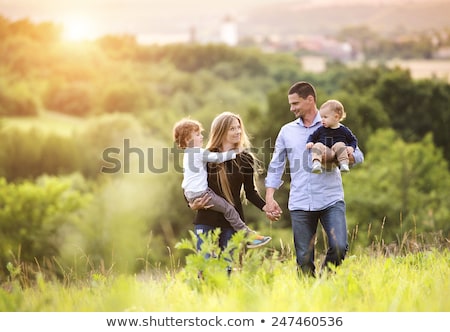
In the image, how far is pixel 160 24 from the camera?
171 feet

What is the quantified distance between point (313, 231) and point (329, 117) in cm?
86

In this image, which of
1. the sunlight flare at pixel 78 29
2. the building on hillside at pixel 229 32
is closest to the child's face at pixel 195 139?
the sunlight flare at pixel 78 29

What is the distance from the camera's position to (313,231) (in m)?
5.52

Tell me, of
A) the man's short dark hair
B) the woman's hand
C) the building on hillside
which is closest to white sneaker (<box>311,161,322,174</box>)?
the man's short dark hair

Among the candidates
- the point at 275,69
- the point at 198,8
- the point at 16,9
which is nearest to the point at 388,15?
the point at 275,69

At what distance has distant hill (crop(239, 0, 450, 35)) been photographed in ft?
140

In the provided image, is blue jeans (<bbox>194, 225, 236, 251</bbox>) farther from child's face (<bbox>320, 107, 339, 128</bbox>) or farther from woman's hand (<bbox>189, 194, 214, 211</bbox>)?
child's face (<bbox>320, 107, 339, 128</bbox>)

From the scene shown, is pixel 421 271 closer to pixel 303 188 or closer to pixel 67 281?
pixel 303 188

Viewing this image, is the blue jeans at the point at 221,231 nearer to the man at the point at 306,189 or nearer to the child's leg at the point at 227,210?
the child's leg at the point at 227,210

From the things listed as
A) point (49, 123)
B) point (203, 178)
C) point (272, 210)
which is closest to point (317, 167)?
point (272, 210)

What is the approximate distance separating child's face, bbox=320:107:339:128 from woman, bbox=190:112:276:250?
608 millimetres

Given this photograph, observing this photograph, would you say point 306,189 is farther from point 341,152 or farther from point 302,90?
point 302,90

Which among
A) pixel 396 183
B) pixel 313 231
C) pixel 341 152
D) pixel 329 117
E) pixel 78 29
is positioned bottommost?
pixel 396 183
